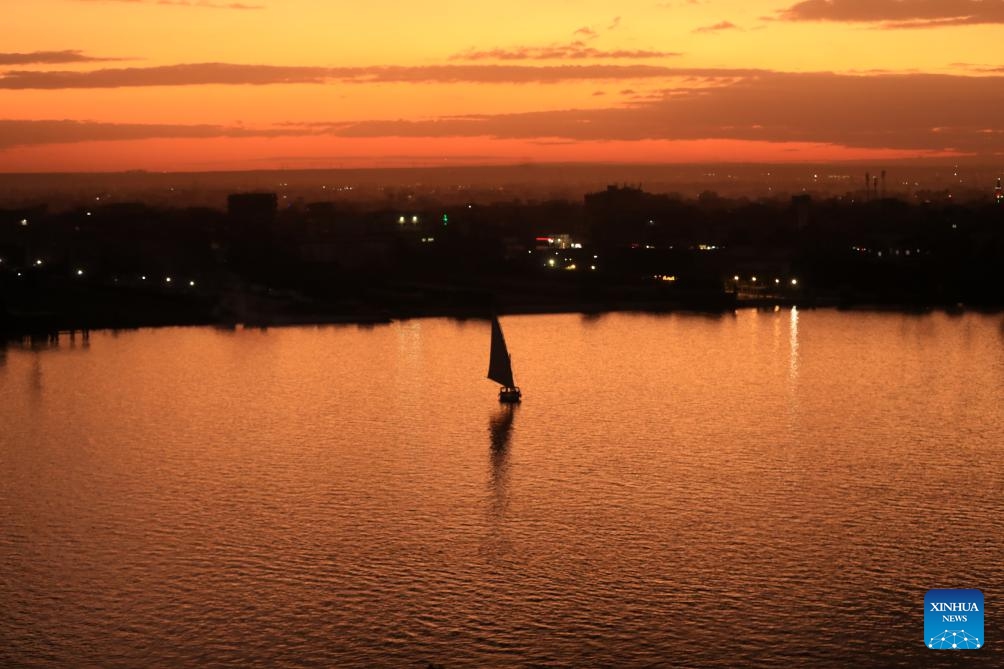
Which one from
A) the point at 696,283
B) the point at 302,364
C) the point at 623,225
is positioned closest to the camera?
the point at 302,364

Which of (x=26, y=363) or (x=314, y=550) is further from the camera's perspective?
(x=26, y=363)

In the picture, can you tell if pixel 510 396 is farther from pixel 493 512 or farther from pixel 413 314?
pixel 413 314

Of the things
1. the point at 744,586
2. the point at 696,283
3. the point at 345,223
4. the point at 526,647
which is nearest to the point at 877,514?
the point at 744,586

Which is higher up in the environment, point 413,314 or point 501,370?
point 413,314

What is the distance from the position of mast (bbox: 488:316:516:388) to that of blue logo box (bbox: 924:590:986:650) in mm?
25733

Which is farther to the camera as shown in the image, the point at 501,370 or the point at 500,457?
the point at 501,370

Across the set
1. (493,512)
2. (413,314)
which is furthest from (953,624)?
(413,314)

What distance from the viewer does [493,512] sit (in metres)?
31.8

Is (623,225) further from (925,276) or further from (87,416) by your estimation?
(87,416)

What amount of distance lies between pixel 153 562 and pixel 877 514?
16285 millimetres

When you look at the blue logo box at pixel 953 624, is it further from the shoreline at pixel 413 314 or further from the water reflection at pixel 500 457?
the shoreline at pixel 413 314

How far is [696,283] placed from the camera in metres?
95.9

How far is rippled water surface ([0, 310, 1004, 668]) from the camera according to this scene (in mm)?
23391

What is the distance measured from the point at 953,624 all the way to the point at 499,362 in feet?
91.9
